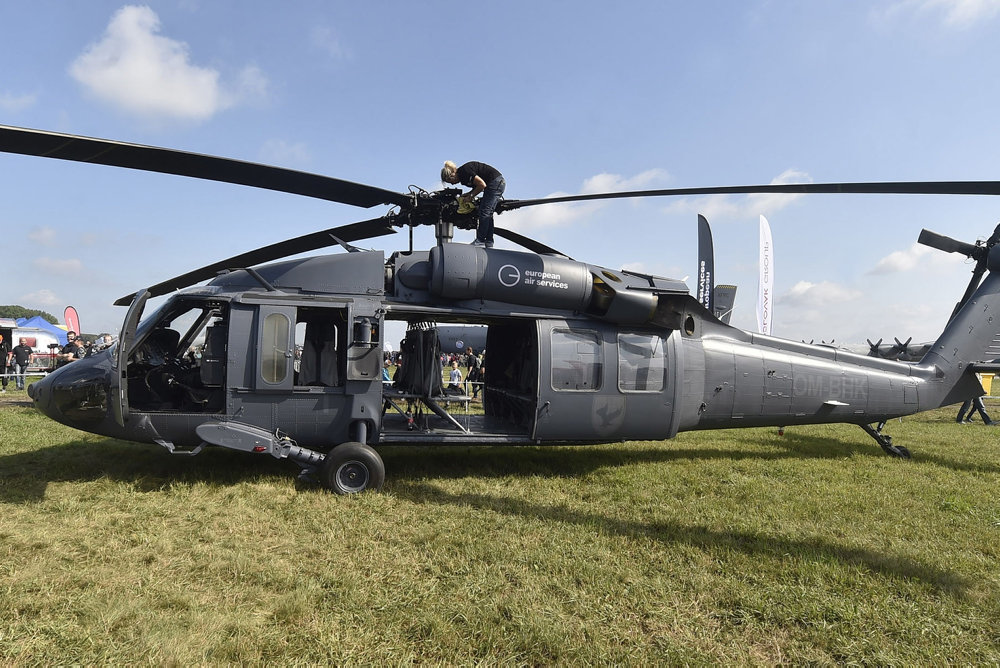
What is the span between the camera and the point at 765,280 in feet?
65.8

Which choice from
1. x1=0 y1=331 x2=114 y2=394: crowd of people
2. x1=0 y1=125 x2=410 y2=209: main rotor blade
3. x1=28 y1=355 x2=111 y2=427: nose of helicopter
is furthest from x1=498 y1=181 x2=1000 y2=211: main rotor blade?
x1=0 y1=331 x2=114 y2=394: crowd of people

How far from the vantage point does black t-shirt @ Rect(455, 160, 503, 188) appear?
20.3 ft

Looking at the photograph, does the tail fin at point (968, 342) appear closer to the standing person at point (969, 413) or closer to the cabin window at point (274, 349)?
the standing person at point (969, 413)

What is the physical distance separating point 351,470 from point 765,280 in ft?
61.4

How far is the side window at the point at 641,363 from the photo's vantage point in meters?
7.05

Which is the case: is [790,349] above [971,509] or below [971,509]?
above

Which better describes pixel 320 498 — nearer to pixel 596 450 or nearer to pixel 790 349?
pixel 596 450

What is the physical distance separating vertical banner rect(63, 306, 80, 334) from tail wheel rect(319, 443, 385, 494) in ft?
118

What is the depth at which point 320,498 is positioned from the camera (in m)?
5.64

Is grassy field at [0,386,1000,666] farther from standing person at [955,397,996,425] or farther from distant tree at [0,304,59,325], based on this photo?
distant tree at [0,304,59,325]

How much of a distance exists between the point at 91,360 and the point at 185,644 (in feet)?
15.2

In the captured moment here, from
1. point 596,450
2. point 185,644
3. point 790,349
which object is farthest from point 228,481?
point 790,349

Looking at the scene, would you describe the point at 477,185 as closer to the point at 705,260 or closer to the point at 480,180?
the point at 480,180

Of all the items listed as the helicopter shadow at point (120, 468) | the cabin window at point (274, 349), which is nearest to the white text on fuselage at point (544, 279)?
the cabin window at point (274, 349)
